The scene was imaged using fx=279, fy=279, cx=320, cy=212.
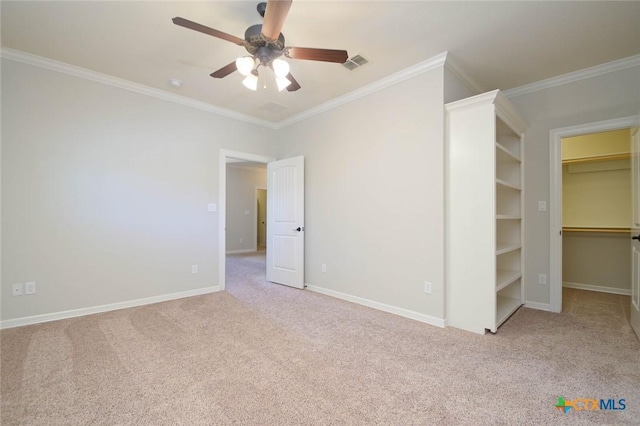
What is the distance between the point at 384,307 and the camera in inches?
129

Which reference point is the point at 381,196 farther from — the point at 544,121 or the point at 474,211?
the point at 544,121

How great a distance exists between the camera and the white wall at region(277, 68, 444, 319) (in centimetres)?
292

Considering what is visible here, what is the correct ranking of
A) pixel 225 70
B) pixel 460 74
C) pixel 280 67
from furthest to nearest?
pixel 460 74, pixel 225 70, pixel 280 67

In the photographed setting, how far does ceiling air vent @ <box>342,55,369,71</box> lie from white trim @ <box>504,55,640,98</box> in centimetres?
205

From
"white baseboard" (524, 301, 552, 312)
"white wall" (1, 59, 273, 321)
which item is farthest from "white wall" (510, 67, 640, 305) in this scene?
"white wall" (1, 59, 273, 321)

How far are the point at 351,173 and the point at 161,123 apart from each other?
2.61 m

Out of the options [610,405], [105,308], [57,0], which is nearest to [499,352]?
[610,405]

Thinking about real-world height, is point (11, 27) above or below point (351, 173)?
above

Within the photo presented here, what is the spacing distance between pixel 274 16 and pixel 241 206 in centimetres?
A: 733

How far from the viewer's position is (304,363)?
82.6 inches

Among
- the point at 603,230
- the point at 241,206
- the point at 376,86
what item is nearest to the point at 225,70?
the point at 376,86

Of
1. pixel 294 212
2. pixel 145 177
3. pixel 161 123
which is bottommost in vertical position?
pixel 294 212

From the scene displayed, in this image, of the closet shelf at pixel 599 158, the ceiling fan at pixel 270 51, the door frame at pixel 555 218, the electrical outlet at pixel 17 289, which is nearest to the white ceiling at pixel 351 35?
the ceiling fan at pixel 270 51

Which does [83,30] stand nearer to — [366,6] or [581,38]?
[366,6]
